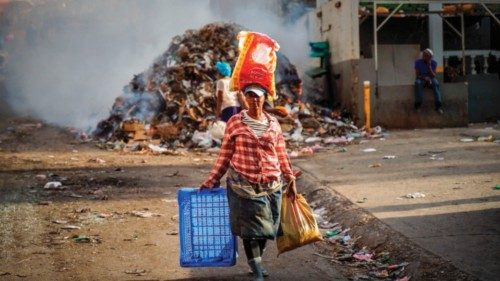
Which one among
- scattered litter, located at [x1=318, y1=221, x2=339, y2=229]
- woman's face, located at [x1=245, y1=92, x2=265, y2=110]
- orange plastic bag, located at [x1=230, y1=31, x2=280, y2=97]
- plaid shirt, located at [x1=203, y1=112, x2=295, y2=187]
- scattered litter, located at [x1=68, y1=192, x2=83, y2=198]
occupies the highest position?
orange plastic bag, located at [x1=230, y1=31, x2=280, y2=97]

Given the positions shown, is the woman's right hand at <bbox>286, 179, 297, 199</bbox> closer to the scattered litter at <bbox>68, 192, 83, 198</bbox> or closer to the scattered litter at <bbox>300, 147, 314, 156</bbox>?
the scattered litter at <bbox>68, 192, 83, 198</bbox>

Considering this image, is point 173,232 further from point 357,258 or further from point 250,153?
point 250,153

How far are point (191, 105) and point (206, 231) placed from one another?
10.3 metres

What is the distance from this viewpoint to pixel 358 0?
14672 mm

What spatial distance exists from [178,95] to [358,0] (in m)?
5.50

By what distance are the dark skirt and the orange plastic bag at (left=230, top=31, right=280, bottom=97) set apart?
0.76m

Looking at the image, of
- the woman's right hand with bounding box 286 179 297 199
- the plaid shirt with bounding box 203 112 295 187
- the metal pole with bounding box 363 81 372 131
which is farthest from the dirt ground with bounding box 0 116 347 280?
the metal pole with bounding box 363 81 372 131

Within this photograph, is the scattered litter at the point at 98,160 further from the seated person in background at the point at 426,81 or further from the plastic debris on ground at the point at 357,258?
the seated person in background at the point at 426,81

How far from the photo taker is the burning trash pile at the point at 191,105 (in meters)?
13.0

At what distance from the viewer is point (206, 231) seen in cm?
415

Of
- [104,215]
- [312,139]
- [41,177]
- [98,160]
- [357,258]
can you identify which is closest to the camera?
[357,258]

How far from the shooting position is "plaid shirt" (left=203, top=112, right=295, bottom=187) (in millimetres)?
3860

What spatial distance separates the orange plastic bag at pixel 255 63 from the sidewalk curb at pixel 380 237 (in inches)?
65.6

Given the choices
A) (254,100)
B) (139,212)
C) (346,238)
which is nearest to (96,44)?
(139,212)
